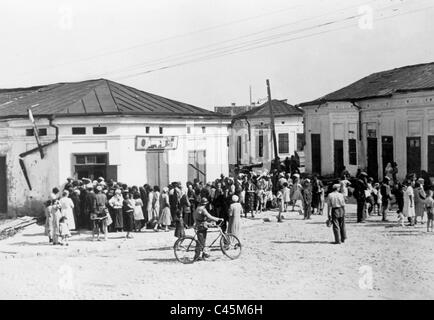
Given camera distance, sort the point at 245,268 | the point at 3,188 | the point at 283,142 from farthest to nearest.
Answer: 1. the point at 283,142
2. the point at 3,188
3. the point at 245,268

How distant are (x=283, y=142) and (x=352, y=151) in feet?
52.4

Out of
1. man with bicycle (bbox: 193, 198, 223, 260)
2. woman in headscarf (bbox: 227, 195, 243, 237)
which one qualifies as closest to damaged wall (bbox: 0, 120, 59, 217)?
woman in headscarf (bbox: 227, 195, 243, 237)

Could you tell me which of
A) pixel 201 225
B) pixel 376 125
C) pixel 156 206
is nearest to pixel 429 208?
pixel 201 225

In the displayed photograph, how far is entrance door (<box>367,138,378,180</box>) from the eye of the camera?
29.8 m

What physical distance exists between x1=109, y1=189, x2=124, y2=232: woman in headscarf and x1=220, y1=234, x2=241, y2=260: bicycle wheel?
15.5ft

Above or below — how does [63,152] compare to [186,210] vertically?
above

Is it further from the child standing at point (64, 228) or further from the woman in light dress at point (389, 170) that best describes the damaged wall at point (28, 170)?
the woman in light dress at point (389, 170)

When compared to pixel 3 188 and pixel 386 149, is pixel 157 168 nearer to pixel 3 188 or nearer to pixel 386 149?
pixel 3 188

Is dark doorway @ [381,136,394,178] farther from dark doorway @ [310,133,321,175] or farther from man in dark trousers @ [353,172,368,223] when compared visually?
man in dark trousers @ [353,172,368,223]

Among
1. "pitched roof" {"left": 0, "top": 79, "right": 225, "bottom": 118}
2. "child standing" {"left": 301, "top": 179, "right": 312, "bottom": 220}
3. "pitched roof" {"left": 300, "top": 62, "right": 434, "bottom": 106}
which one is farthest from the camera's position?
"pitched roof" {"left": 300, "top": 62, "right": 434, "bottom": 106}

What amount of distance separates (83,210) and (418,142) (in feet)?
51.5

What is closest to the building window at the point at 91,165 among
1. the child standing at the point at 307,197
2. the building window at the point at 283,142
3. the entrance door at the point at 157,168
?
the entrance door at the point at 157,168

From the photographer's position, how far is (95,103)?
2333cm
